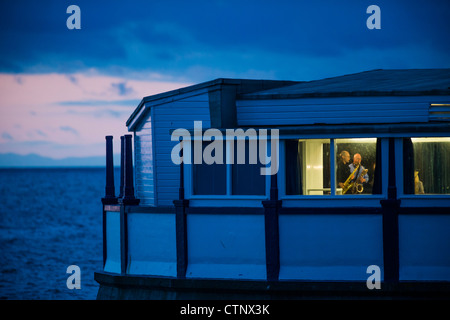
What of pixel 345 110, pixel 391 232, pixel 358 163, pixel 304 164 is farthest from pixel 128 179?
pixel 391 232

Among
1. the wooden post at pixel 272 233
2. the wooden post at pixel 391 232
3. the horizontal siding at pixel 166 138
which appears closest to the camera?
the wooden post at pixel 391 232

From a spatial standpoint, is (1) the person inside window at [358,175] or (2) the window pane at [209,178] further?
(2) the window pane at [209,178]

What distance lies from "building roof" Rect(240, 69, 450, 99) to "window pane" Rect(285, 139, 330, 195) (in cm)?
210

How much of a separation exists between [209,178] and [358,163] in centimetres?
303

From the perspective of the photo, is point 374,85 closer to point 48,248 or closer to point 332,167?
point 332,167

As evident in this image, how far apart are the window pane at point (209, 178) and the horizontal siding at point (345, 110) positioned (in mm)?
2373

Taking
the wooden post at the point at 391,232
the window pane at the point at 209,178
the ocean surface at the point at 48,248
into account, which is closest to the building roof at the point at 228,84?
the window pane at the point at 209,178

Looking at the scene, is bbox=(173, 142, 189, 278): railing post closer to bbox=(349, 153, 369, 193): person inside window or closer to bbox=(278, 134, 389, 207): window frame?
bbox=(278, 134, 389, 207): window frame

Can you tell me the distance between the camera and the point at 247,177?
57.3 ft

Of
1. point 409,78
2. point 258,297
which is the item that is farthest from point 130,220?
point 409,78

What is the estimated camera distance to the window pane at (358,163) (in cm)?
1720

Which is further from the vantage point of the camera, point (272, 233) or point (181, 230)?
point (181, 230)

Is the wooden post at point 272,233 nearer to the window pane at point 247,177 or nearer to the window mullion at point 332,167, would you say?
the window pane at point 247,177

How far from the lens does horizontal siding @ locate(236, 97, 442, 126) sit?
19.0 m
